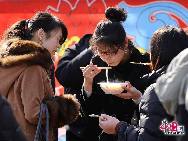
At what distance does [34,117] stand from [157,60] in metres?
0.79

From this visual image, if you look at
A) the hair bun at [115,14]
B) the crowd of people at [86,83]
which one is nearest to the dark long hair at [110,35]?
the crowd of people at [86,83]

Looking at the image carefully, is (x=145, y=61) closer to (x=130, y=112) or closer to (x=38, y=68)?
(x=130, y=112)

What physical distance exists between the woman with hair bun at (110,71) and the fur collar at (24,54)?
41 centimetres

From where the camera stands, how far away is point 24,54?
2.77 metres

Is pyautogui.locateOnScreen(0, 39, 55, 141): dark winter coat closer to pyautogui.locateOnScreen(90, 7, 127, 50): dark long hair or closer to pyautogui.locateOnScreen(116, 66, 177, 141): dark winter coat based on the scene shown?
pyautogui.locateOnScreen(90, 7, 127, 50): dark long hair

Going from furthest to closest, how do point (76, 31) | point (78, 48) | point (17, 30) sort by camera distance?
point (76, 31) → point (78, 48) → point (17, 30)

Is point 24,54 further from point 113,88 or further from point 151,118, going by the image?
point 151,118

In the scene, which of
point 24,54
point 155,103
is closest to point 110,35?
point 24,54

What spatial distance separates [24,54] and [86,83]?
23.1 inches

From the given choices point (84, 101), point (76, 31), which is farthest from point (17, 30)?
point (76, 31)

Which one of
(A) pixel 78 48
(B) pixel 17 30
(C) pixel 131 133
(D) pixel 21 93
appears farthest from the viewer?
(A) pixel 78 48

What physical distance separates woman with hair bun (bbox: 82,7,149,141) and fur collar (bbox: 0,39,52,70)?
415 millimetres

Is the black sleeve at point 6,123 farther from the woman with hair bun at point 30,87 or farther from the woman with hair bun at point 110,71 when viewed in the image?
the woman with hair bun at point 110,71

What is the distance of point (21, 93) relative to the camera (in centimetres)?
272
